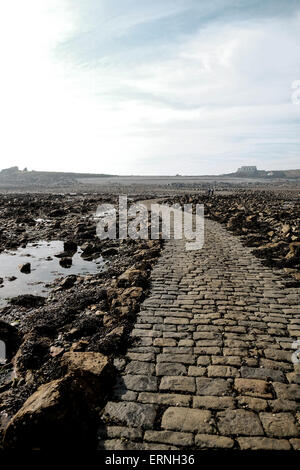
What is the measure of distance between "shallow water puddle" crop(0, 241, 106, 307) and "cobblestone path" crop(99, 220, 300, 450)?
3.95 meters

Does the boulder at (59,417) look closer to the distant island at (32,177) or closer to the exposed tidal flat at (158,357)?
the exposed tidal flat at (158,357)

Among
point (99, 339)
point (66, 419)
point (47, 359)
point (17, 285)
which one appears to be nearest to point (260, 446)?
point (66, 419)

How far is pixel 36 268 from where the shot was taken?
10.7 m

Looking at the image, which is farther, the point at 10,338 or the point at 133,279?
the point at 133,279

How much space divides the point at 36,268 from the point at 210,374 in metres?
8.33

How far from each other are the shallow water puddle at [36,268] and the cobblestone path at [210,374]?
13.0 feet

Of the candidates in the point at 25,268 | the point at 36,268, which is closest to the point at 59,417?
the point at 25,268

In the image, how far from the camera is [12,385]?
158 inches

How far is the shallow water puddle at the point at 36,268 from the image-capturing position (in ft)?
28.3

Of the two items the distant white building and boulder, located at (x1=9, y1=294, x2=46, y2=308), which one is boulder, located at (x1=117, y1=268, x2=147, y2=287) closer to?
boulder, located at (x1=9, y1=294, x2=46, y2=308)

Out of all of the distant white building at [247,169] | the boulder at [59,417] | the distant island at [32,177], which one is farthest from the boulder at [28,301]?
the distant white building at [247,169]

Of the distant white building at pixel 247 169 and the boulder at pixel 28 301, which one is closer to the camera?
the boulder at pixel 28 301

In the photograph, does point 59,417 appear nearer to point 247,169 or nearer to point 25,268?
point 25,268

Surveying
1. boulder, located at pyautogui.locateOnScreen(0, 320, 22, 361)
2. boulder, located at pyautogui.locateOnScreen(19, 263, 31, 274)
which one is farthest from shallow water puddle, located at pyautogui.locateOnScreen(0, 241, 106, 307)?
Result: boulder, located at pyautogui.locateOnScreen(0, 320, 22, 361)
